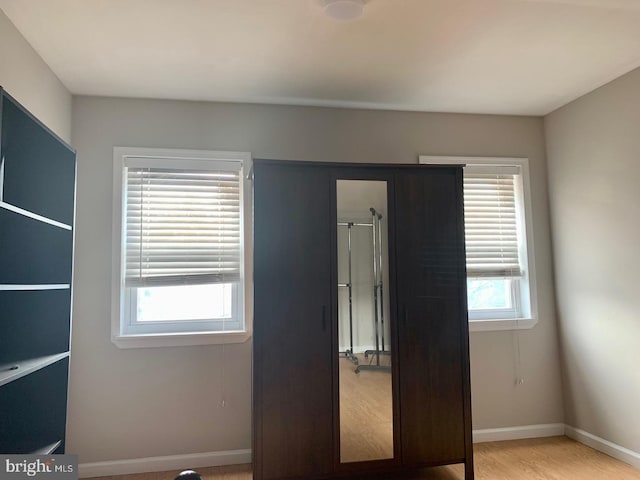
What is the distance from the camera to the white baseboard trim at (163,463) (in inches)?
112

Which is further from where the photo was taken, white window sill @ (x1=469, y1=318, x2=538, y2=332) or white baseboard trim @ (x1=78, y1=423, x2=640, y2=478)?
white window sill @ (x1=469, y1=318, x2=538, y2=332)

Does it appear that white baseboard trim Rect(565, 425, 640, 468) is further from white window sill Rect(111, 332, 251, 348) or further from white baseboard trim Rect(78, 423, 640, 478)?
white window sill Rect(111, 332, 251, 348)

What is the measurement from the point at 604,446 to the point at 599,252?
4.46 ft

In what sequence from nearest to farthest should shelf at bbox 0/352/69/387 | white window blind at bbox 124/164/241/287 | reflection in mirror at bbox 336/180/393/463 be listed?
shelf at bbox 0/352/69/387
reflection in mirror at bbox 336/180/393/463
white window blind at bbox 124/164/241/287

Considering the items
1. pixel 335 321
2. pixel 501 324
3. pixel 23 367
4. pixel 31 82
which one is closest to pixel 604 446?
pixel 501 324

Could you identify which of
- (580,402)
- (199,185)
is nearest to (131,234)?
(199,185)

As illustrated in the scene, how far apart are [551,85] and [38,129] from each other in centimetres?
312

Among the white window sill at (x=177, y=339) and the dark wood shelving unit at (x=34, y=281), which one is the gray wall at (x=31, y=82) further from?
the white window sill at (x=177, y=339)

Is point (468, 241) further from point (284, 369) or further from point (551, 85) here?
point (284, 369)

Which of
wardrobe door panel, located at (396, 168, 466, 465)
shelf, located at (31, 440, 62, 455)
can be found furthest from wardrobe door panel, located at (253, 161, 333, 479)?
shelf, located at (31, 440, 62, 455)

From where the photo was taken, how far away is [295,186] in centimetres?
263

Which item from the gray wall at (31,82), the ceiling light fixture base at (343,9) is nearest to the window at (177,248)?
the gray wall at (31,82)

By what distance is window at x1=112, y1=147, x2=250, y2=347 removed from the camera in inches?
118

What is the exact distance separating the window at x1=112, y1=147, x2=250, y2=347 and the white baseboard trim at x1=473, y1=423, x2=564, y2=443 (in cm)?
197
